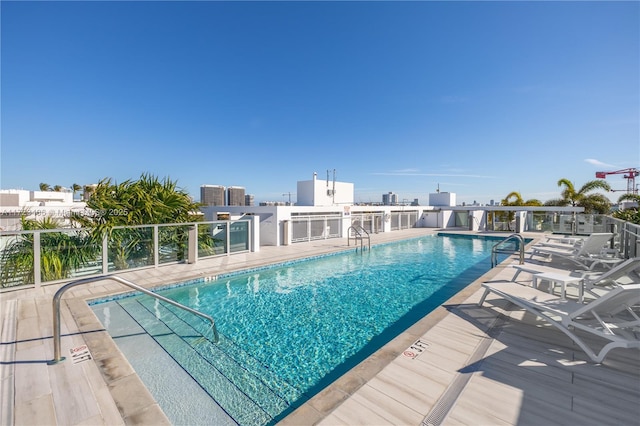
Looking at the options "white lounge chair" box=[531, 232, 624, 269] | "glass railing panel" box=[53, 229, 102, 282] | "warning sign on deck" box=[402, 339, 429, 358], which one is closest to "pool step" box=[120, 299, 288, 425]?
"warning sign on deck" box=[402, 339, 429, 358]

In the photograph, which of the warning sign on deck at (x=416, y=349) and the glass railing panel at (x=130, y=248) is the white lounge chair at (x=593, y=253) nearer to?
the warning sign on deck at (x=416, y=349)

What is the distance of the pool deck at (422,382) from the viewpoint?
7.23 ft

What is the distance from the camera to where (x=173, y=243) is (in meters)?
8.51

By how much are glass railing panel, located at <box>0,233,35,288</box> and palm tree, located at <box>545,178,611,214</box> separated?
29.5 m

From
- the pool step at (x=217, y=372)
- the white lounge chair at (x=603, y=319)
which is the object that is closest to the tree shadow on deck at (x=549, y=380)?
the white lounge chair at (x=603, y=319)

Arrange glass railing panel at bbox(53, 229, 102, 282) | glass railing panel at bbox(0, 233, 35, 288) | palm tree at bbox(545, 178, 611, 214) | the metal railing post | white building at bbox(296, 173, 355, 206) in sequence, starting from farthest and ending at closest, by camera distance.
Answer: palm tree at bbox(545, 178, 611, 214) → white building at bbox(296, 173, 355, 206) → glass railing panel at bbox(53, 229, 102, 282) → the metal railing post → glass railing panel at bbox(0, 233, 35, 288)

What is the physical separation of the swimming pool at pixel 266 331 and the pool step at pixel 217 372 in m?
0.01

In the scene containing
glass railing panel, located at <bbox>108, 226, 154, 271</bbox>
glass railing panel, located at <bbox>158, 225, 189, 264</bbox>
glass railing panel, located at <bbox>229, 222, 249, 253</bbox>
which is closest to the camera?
glass railing panel, located at <bbox>108, 226, 154, 271</bbox>

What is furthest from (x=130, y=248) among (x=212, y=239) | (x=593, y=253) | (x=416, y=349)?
(x=593, y=253)

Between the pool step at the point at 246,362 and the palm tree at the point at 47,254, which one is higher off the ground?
the palm tree at the point at 47,254

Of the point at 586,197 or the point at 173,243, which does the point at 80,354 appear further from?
the point at 586,197

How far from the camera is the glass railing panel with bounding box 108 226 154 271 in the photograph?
23.6ft

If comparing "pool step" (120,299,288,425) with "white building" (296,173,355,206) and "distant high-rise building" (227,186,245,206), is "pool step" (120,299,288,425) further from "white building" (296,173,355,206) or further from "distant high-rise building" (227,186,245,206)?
"distant high-rise building" (227,186,245,206)

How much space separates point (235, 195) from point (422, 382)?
135 feet
